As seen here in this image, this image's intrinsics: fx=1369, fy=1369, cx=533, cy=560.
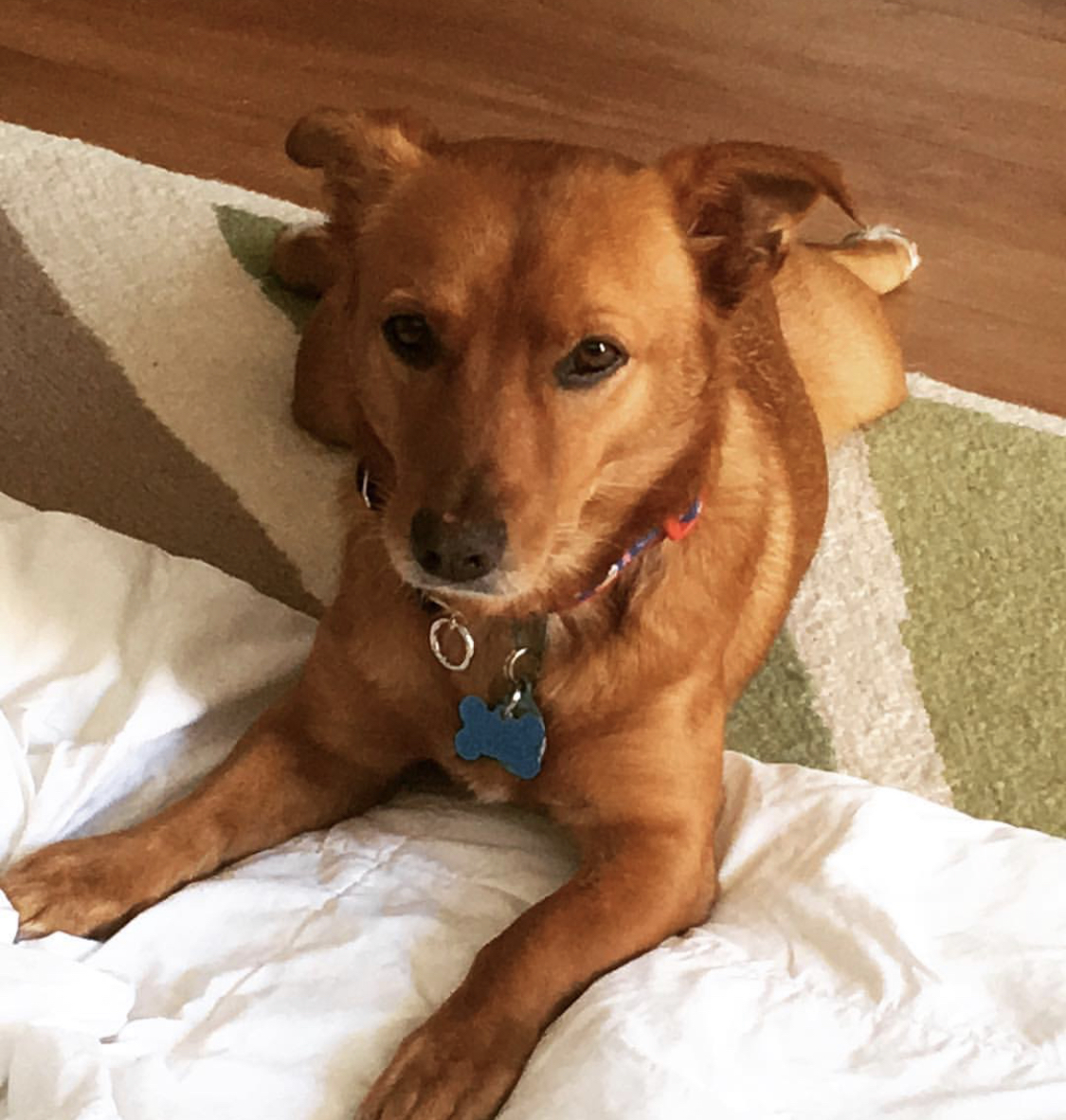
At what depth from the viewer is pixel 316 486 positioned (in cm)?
193

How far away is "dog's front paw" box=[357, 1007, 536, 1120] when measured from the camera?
112cm

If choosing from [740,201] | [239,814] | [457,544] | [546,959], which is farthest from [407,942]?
[740,201]

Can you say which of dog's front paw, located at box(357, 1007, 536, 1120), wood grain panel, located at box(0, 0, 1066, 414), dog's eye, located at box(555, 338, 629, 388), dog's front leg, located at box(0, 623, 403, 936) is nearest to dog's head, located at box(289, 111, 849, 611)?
dog's eye, located at box(555, 338, 629, 388)

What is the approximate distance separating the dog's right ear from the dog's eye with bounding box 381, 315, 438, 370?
16 centimetres

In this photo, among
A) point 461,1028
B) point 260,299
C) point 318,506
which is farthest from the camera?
point 260,299

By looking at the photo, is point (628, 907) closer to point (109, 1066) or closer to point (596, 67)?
point (109, 1066)

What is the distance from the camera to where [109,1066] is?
41.2 inches

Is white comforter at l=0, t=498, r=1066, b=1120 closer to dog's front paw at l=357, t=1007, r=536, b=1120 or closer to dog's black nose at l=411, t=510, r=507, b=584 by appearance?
dog's front paw at l=357, t=1007, r=536, b=1120

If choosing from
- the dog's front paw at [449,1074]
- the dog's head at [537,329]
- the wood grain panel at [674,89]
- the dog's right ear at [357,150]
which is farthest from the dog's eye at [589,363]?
the wood grain panel at [674,89]

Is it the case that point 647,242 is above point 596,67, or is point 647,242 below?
above

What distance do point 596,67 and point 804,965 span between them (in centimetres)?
205

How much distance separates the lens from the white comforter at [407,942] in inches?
41.7

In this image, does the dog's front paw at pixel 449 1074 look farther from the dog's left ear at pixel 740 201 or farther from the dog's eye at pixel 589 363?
the dog's left ear at pixel 740 201

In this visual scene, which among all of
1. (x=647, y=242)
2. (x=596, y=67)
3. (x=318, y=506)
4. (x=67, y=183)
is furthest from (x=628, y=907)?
(x=596, y=67)
